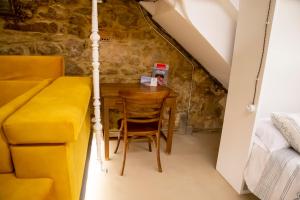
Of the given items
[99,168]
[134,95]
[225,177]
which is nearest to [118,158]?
[99,168]

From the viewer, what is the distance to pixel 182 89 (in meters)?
2.99

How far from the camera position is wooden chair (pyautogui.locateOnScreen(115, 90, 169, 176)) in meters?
1.93

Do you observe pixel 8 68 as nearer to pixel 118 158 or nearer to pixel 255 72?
pixel 118 158

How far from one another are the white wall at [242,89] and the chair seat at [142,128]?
0.70 meters

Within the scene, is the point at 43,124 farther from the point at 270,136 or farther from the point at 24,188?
the point at 270,136

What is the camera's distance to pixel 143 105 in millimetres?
1994

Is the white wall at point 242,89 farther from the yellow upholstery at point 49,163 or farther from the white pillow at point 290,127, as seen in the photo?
the yellow upholstery at point 49,163

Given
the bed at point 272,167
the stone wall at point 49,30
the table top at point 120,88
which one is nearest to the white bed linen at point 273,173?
the bed at point 272,167

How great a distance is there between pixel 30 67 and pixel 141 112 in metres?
1.36

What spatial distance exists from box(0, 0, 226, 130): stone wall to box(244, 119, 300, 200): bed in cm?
128

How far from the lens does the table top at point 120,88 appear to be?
Result: 7.53 ft

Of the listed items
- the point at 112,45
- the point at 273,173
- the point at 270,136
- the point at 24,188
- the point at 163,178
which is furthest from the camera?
the point at 112,45

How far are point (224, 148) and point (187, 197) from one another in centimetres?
61

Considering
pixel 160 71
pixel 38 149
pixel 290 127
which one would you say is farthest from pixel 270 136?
pixel 38 149
